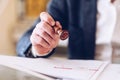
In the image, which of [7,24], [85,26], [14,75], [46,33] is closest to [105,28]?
[85,26]

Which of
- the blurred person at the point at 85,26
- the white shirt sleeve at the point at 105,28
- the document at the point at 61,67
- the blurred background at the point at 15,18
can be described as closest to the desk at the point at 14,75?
the document at the point at 61,67

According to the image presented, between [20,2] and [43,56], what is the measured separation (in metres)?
1.06

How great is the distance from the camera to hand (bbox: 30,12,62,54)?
71 centimetres

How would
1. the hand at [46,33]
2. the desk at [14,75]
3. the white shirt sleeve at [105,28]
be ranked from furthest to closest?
the white shirt sleeve at [105,28]
the hand at [46,33]
the desk at [14,75]

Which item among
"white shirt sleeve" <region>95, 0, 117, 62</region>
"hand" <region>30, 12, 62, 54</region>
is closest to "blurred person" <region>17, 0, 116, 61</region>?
"white shirt sleeve" <region>95, 0, 117, 62</region>

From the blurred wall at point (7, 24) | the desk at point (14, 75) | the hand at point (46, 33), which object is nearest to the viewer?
the desk at point (14, 75)

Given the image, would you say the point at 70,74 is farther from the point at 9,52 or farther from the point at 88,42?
the point at 9,52

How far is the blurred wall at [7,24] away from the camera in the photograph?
5.72ft

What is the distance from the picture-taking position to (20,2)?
179 centimetres

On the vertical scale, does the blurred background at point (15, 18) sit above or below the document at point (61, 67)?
above

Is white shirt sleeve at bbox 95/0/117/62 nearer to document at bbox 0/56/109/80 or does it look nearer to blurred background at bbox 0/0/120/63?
document at bbox 0/56/109/80

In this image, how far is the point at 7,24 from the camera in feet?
5.81

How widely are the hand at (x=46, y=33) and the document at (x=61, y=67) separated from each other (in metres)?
0.04

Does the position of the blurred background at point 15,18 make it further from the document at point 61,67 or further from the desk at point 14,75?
the desk at point 14,75
